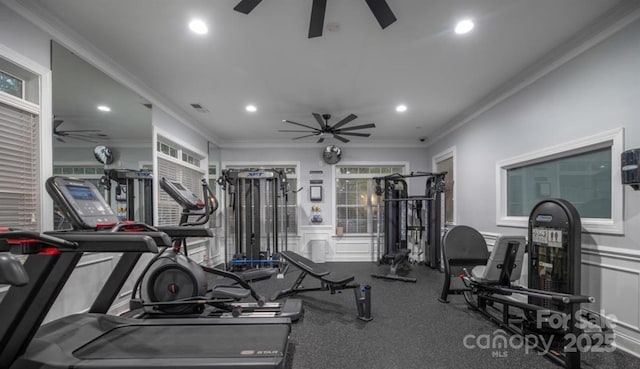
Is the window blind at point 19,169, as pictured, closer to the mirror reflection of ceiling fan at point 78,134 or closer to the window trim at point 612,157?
the mirror reflection of ceiling fan at point 78,134

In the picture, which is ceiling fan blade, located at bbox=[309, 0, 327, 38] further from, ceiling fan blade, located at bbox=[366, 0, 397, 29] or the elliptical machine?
the elliptical machine

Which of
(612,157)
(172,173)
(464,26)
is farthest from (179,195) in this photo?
(612,157)

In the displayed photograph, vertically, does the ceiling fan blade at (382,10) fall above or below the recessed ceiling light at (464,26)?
below

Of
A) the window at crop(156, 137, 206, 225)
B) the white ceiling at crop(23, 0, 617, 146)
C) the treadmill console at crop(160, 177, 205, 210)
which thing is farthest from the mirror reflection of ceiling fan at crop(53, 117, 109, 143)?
the window at crop(156, 137, 206, 225)

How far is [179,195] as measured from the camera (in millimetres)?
2846

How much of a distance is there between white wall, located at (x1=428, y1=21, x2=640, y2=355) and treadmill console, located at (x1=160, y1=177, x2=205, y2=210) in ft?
13.1

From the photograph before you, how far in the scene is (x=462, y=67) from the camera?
291 centimetres

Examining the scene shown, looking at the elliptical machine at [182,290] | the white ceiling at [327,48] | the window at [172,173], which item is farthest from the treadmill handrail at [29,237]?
the window at [172,173]

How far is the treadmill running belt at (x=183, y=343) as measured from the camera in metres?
1.72

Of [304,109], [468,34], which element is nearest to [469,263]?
[468,34]

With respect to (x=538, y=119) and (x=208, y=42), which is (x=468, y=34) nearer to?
(x=538, y=119)

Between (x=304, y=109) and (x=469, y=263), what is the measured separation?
3.23 m

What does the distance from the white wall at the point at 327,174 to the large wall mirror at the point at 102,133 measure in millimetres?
2800

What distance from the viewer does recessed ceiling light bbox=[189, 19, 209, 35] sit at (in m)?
2.18
